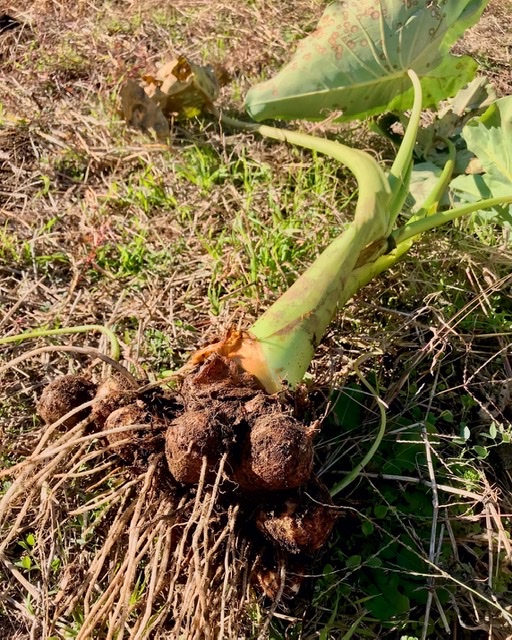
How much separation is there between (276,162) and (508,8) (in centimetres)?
179

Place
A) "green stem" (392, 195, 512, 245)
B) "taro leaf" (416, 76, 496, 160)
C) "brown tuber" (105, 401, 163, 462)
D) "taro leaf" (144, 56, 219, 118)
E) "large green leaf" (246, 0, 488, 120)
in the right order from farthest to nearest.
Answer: "taro leaf" (144, 56, 219, 118), "taro leaf" (416, 76, 496, 160), "large green leaf" (246, 0, 488, 120), "green stem" (392, 195, 512, 245), "brown tuber" (105, 401, 163, 462)

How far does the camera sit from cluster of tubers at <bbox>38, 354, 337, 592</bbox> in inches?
45.9

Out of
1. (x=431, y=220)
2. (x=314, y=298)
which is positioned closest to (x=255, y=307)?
(x=314, y=298)

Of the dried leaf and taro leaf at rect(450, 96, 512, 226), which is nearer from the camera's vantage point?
taro leaf at rect(450, 96, 512, 226)

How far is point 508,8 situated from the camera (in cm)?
310

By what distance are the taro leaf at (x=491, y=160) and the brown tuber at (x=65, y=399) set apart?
1.27 m

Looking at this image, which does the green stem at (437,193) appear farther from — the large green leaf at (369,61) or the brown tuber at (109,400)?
the brown tuber at (109,400)

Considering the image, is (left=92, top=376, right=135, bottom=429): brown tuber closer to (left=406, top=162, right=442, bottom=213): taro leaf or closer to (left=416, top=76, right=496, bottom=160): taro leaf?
(left=406, top=162, right=442, bottom=213): taro leaf

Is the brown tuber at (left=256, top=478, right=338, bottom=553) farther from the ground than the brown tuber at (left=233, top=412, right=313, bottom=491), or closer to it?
closer to it

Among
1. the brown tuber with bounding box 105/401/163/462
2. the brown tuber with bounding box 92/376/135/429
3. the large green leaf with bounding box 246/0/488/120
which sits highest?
the large green leaf with bounding box 246/0/488/120

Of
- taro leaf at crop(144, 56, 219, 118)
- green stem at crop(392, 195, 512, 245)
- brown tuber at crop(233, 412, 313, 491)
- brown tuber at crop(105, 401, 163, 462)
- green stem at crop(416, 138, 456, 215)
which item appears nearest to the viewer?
brown tuber at crop(233, 412, 313, 491)

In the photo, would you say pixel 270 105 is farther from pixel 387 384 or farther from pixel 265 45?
pixel 387 384

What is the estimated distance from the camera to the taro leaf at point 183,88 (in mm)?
2303

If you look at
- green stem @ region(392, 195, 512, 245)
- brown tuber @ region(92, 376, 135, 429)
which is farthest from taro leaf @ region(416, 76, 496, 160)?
brown tuber @ region(92, 376, 135, 429)
